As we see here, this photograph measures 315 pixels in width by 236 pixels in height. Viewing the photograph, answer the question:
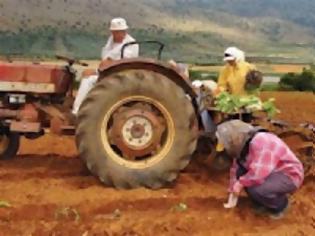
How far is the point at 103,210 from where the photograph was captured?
23.1ft

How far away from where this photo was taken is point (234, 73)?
880 centimetres

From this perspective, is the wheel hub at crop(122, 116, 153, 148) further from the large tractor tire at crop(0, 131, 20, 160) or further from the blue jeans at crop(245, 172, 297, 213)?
the large tractor tire at crop(0, 131, 20, 160)

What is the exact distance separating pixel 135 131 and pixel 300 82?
12529mm

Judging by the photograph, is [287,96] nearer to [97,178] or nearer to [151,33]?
[97,178]

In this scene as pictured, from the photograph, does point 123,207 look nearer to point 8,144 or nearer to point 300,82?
point 8,144

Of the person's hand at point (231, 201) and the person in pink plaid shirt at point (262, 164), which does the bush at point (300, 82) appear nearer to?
the person's hand at point (231, 201)

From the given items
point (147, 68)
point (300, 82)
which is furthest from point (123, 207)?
point (300, 82)

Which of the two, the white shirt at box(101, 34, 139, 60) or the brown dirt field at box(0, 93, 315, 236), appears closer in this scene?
the brown dirt field at box(0, 93, 315, 236)

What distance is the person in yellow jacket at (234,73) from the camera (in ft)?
28.6

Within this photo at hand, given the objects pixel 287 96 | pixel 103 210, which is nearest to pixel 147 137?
pixel 103 210

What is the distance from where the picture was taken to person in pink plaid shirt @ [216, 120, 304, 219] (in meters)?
6.90

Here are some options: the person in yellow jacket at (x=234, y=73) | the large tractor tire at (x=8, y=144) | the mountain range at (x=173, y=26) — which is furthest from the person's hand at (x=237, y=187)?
the mountain range at (x=173, y=26)

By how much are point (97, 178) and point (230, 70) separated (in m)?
1.87

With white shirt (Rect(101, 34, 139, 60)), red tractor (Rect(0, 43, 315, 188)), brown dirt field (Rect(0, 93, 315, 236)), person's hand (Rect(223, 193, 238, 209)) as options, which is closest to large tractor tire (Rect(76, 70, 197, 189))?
red tractor (Rect(0, 43, 315, 188))
